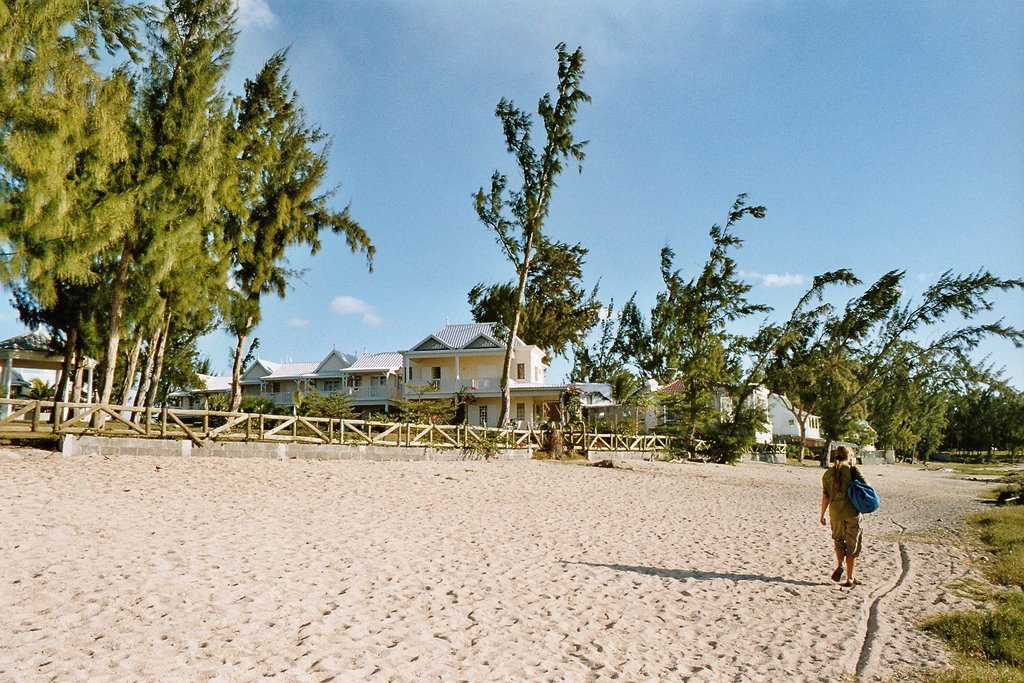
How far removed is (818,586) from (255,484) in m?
9.85

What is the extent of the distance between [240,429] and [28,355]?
14.3 m

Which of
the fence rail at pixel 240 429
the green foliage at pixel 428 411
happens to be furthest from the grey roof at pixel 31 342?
the green foliage at pixel 428 411

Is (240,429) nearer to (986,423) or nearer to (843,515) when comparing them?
(843,515)

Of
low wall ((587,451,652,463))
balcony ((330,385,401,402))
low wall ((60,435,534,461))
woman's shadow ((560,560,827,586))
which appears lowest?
woman's shadow ((560,560,827,586))

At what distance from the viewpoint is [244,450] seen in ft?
57.2

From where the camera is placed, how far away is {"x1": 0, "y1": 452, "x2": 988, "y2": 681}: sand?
5.86 m

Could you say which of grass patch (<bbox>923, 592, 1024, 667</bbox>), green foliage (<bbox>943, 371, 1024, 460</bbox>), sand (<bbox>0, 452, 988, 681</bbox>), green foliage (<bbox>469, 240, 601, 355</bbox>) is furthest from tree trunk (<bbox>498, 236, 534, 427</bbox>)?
green foliage (<bbox>943, 371, 1024, 460</bbox>)

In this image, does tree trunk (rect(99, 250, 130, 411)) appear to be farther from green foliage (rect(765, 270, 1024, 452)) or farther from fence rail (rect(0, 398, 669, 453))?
green foliage (rect(765, 270, 1024, 452))

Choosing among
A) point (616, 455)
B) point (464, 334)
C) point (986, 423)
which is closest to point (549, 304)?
point (464, 334)

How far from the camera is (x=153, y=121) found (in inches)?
763

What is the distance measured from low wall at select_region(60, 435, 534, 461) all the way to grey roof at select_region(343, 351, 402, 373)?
23029 mm

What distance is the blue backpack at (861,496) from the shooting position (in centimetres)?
880

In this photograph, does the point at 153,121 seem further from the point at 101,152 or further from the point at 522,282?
the point at 522,282

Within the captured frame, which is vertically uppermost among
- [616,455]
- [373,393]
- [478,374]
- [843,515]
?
[478,374]
